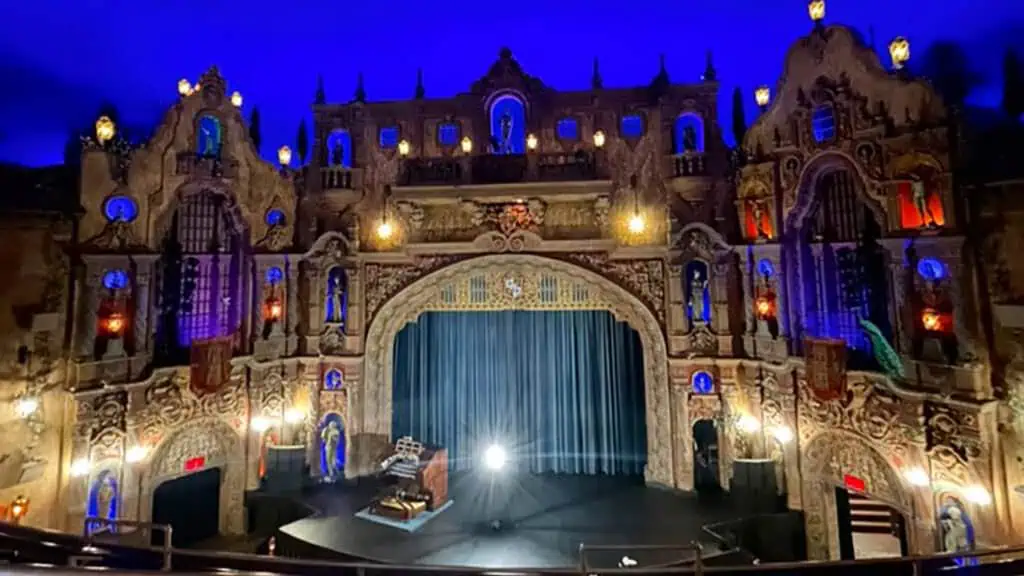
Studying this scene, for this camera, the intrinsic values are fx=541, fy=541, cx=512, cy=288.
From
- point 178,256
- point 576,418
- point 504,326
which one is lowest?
point 576,418

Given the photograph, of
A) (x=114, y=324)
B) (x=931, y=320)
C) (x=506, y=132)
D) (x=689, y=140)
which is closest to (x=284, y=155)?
(x=114, y=324)

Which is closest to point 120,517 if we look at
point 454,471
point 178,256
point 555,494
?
point 178,256

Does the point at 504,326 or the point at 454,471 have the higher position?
the point at 504,326

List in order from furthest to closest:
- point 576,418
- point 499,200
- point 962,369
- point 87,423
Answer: point 576,418, point 499,200, point 87,423, point 962,369

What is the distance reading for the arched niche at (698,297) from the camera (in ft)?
53.7

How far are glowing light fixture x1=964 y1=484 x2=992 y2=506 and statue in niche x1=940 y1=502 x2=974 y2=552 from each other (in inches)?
17.2

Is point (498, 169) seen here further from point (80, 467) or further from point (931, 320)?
point (80, 467)

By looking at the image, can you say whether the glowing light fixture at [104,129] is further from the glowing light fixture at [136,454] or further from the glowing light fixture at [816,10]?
the glowing light fixture at [816,10]

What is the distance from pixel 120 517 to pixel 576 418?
13.0 meters

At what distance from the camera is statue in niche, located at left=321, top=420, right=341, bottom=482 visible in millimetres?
16969

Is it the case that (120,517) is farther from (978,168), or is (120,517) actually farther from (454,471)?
(978,168)

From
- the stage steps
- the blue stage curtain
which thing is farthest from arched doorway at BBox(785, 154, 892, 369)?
the blue stage curtain

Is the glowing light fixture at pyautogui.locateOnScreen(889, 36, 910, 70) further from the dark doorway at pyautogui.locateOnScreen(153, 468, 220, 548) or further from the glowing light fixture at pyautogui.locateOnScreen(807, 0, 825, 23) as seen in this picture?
the dark doorway at pyautogui.locateOnScreen(153, 468, 220, 548)

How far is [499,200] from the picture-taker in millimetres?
17078
